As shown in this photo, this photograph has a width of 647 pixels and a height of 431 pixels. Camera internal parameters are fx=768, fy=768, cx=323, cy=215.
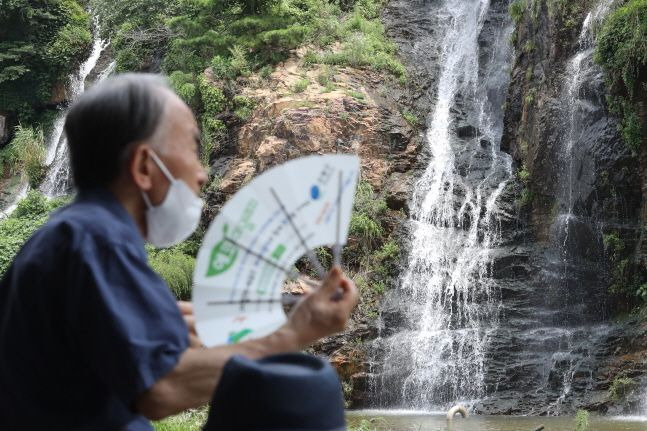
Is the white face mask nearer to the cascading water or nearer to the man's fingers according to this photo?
→ the man's fingers

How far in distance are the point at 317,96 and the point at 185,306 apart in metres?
13.2

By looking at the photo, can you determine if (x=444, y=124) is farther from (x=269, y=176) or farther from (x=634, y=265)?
(x=269, y=176)

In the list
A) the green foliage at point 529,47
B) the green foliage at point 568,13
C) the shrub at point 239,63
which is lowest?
the shrub at point 239,63

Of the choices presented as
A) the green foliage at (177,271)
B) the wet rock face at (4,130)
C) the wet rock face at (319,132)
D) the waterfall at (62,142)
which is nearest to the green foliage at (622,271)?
the wet rock face at (319,132)

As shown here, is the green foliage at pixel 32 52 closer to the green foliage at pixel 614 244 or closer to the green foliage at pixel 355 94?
the green foliage at pixel 355 94

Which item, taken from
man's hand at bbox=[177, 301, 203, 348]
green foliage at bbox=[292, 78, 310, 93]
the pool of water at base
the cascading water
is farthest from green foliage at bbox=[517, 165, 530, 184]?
man's hand at bbox=[177, 301, 203, 348]

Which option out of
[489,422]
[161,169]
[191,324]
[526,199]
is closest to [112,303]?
[161,169]

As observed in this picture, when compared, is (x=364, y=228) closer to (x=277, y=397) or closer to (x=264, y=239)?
(x=264, y=239)

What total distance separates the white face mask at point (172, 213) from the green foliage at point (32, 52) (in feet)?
72.9

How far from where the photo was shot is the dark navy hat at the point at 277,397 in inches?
56.2

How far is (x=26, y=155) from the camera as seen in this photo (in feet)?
65.5

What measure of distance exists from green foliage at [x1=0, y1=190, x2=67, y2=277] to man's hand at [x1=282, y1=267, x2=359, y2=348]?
14.9 metres

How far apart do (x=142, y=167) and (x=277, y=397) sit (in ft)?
2.04

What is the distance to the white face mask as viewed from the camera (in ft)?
5.78
